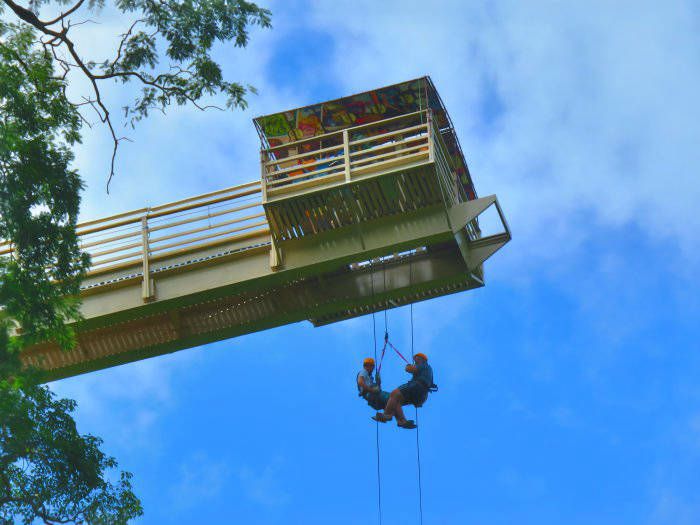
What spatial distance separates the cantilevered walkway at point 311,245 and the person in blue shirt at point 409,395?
1.81 m

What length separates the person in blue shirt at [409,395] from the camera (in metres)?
15.9

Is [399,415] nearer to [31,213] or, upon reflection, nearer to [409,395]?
[409,395]

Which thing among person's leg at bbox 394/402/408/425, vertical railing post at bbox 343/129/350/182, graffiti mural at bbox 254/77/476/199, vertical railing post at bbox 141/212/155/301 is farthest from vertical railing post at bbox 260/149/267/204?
person's leg at bbox 394/402/408/425

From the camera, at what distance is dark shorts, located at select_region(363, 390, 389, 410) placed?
1616 centimetres

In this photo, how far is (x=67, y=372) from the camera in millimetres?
18438

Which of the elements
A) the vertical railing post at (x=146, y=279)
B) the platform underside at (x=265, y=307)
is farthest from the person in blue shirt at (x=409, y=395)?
the vertical railing post at (x=146, y=279)

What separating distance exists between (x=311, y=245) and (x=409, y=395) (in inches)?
105

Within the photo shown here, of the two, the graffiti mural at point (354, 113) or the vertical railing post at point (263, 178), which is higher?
the graffiti mural at point (354, 113)

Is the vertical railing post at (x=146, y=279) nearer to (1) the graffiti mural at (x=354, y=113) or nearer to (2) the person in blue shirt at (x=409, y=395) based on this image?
(1) the graffiti mural at (x=354, y=113)

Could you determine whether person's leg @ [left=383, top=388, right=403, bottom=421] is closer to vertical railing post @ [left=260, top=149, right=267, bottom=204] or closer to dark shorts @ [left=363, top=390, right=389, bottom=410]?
dark shorts @ [left=363, top=390, right=389, bottom=410]

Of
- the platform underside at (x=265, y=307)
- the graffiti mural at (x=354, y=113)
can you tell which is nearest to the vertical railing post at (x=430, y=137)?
the graffiti mural at (x=354, y=113)

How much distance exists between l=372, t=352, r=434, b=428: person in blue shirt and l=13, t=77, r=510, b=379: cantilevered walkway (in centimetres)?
181

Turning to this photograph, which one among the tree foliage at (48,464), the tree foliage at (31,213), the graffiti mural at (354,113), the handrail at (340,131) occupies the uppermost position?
the graffiti mural at (354,113)

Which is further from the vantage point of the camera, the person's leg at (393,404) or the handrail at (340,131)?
the handrail at (340,131)
